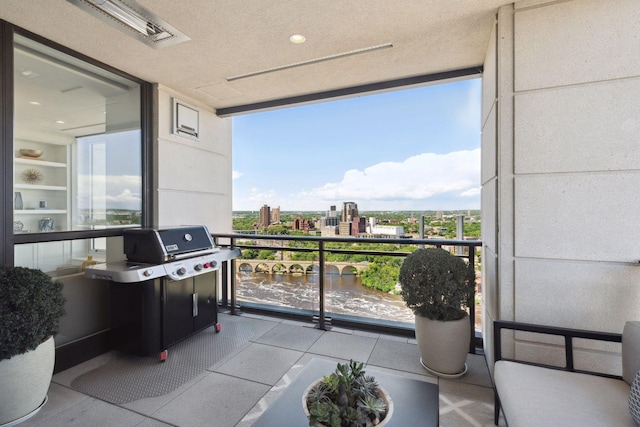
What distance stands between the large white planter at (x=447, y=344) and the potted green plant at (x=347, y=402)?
4.00 feet

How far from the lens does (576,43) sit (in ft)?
6.29

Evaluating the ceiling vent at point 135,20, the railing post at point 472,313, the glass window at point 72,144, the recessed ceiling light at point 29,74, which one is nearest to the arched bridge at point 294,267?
the railing post at point 472,313

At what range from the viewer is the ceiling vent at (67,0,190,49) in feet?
6.65

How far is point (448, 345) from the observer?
2.30 metres

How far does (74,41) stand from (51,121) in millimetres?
717

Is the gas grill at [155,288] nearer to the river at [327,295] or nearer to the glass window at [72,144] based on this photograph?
the glass window at [72,144]

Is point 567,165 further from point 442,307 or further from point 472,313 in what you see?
point 472,313

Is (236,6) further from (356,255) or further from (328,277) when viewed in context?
(328,277)

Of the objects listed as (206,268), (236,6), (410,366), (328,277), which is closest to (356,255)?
(328,277)

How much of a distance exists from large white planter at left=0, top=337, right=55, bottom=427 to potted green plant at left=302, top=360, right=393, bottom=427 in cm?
191

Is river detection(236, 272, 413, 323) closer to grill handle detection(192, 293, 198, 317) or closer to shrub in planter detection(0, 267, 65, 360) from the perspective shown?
grill handle detection(192, 293, 198, 317)

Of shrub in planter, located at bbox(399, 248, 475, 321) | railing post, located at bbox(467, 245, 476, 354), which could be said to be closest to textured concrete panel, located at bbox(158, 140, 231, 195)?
shrub in planter, located at bbox(399, 248, 475, 321)

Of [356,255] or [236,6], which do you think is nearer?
[236,6]

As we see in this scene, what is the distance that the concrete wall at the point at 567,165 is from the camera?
183cm
